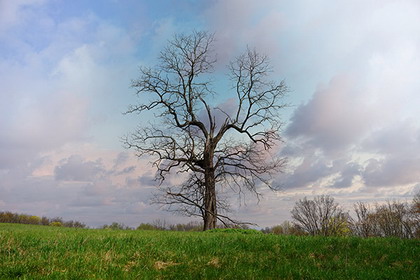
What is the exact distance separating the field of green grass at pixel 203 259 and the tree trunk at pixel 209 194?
14661 mm

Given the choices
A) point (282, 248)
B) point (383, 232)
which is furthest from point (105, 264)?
point (383, 232)

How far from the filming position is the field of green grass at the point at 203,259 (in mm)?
7117

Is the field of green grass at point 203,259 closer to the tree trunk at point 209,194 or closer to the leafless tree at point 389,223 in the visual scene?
the tree trunk at point 209,194

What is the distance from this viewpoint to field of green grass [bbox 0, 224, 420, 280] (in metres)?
7.12

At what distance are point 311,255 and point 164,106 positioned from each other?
824 inches

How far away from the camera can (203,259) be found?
28.2 ft

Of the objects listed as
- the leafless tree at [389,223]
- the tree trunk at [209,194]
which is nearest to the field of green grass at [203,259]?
the tree trunk at [209,194]

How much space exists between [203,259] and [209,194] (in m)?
18.1

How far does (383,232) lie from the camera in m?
55.4

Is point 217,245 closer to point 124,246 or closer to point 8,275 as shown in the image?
point 124,246

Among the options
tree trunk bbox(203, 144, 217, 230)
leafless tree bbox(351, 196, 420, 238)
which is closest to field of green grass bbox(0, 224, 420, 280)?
tree trunk bbox(203, 144, 217, 230)

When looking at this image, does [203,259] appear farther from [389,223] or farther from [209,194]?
[389,223]

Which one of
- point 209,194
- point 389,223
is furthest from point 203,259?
point 389,223

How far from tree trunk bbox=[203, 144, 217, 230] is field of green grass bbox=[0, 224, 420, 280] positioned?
14.7 metres
